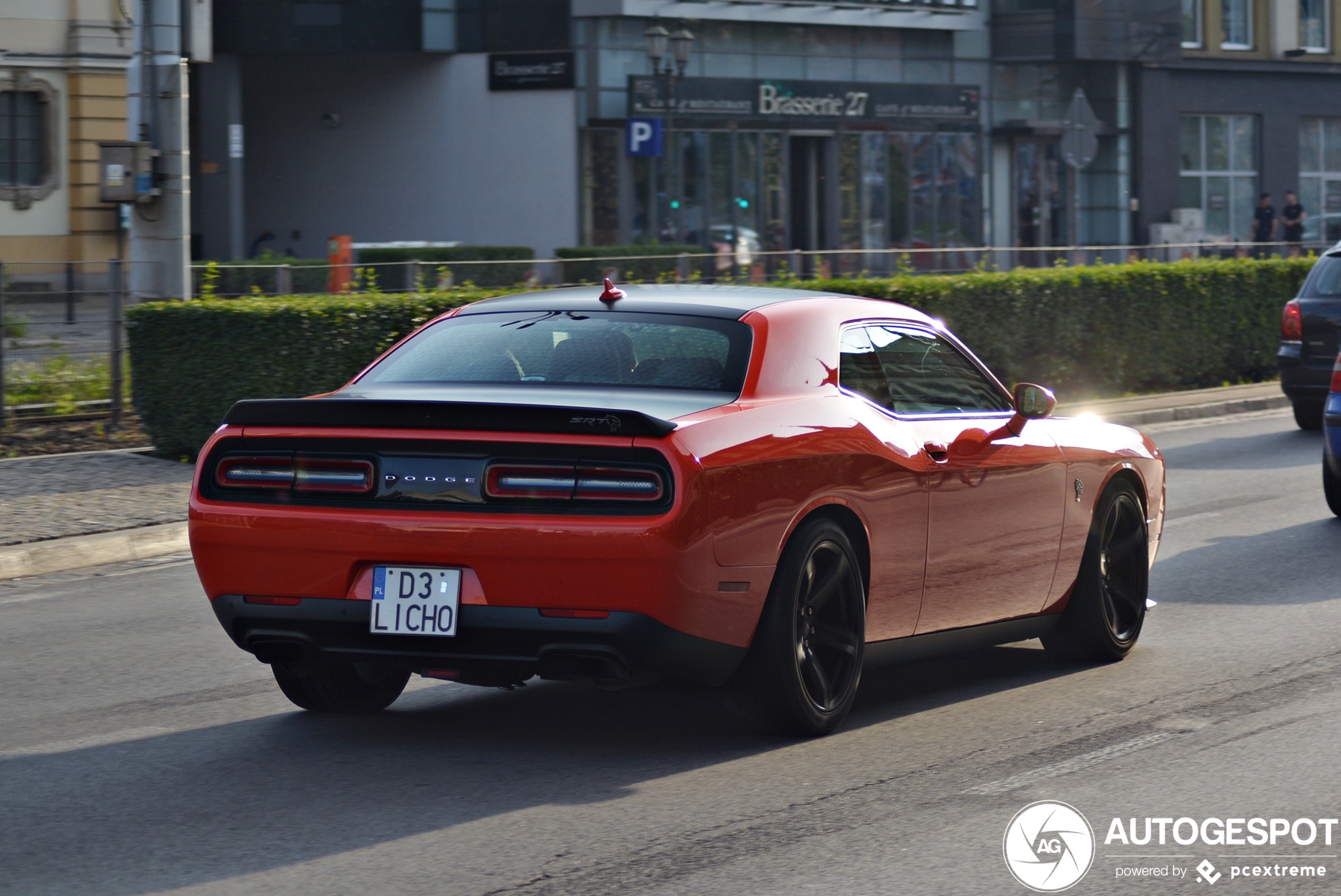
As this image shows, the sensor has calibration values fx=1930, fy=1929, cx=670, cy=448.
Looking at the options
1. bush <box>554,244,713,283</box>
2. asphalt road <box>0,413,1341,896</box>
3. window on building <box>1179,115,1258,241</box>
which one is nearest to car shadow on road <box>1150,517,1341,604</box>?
asphalt road <box>0,413,1341,896</box>

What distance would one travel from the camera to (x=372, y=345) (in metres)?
14.6

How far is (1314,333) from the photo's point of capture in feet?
57.5

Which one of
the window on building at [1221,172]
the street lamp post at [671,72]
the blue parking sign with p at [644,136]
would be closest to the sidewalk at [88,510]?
the street lamp post at [671,72]

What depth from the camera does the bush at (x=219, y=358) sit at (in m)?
14.1

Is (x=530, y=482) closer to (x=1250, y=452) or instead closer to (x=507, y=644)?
(x=507, y=644)

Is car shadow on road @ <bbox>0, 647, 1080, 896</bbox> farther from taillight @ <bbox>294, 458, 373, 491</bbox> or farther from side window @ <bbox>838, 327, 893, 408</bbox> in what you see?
side window @ <bbox>838, 327, 893, 408</bbox>

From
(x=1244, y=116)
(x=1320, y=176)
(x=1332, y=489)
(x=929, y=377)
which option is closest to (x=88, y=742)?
(x=929, y=377)

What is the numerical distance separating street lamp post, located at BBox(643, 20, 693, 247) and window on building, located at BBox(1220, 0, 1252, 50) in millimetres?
18122

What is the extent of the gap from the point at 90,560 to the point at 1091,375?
12353 millimetres

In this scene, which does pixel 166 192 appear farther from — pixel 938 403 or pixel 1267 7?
pixel 1267 7

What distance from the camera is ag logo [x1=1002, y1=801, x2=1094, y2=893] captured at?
15.9 ft

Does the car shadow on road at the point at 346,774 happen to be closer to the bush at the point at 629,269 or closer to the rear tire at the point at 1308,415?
the bush at the point at 629,269

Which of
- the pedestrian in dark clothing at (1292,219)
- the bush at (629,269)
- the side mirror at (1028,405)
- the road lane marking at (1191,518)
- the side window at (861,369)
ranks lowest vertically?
the road lane marking at (1191,518)

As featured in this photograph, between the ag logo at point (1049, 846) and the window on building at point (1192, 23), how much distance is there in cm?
4660
